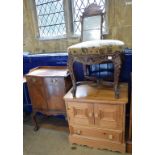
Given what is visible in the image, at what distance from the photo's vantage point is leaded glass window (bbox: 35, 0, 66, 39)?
9.14 ft

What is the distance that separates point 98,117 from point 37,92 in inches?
30.1

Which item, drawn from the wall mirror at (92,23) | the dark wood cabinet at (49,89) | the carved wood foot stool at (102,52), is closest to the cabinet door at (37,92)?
the dark wood cabinet at (49,89)

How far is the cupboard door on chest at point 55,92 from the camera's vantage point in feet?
5.89

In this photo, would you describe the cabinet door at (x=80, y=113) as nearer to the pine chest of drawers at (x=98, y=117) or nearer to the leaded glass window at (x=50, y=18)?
the pine chest of drawers at (x=98, y=117)

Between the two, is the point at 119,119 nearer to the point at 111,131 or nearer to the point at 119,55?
the point at 111,131

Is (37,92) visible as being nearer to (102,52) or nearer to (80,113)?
(80,113)

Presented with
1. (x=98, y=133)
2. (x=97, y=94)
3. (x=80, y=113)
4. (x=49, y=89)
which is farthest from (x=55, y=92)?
(x=98, y=133)

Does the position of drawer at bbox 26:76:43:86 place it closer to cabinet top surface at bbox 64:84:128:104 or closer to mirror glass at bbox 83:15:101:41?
cabinet top surface at bbox 64:84:128:104
